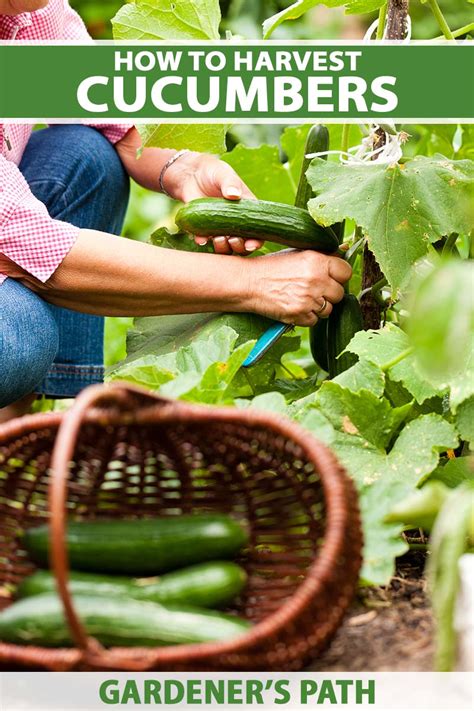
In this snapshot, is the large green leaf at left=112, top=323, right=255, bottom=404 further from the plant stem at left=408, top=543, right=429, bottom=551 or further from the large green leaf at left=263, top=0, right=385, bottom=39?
the large green leaf at left=263, top=0, right=385, bottom=39

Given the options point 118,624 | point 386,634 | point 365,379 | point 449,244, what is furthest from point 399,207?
point 118,624

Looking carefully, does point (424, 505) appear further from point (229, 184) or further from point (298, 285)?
point (229, 184)

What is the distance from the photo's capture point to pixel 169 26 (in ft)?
→ 6.17

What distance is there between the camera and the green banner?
5.79 feet

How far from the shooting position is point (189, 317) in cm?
196

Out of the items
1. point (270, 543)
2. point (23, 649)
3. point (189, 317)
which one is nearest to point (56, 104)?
point (189, 317)

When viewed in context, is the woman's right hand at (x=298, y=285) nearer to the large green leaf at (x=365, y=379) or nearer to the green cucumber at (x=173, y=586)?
the large green leaf at (x=365, y=379)

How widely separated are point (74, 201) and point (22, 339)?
479mm

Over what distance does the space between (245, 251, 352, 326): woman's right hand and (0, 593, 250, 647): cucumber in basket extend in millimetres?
867

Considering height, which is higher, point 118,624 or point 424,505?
point 424,505

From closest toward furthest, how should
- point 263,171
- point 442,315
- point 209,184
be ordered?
point 442,315 < point 209,184 < point 263,171

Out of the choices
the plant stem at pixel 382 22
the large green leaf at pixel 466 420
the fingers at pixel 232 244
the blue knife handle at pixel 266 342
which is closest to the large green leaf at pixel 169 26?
the fingers at pixel 232 244

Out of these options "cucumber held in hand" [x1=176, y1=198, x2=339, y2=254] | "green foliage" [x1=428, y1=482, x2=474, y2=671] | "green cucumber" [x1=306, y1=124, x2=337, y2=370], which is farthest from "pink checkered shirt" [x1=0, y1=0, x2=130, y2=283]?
"green foliage" [x1=428, y1=482, x2=474, y2=671]

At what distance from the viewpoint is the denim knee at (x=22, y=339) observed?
5.78 feet
